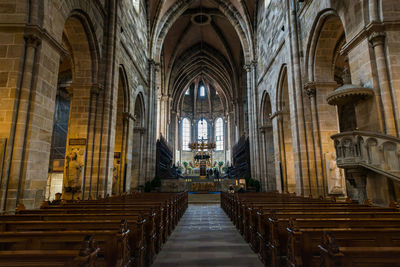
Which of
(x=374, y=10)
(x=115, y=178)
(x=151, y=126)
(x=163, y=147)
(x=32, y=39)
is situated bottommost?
(x=115, y=178)

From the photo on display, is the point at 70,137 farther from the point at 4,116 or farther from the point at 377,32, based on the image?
the point at 377,32

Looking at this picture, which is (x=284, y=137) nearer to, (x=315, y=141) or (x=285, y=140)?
(x=285, y=140)

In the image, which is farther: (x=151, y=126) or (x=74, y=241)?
(x=151, y=126)

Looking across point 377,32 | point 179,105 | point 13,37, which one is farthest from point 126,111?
point 179,105

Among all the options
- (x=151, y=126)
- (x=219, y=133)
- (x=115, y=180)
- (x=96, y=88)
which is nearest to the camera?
(x=96, y=88)

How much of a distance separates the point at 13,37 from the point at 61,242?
556 cm

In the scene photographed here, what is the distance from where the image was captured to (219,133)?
132 ft

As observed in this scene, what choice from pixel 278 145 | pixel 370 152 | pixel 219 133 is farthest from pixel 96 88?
pixel 219 133

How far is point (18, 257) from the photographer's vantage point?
2045 mm

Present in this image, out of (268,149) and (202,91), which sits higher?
(202,91)

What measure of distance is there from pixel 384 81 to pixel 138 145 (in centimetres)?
1448

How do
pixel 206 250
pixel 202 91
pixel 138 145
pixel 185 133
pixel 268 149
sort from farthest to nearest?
pixel 202 91 → pixel 185 133 → pixel 138 145 → pixel 268 149 → pixel 206 250

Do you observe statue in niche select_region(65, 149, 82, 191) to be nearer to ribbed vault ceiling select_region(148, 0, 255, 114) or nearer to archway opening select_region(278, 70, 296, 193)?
archway opening select_region(278, 70, 296, 193)

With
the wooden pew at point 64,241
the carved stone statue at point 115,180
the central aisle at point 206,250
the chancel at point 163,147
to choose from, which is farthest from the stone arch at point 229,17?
the wooden pew at point 64,241
